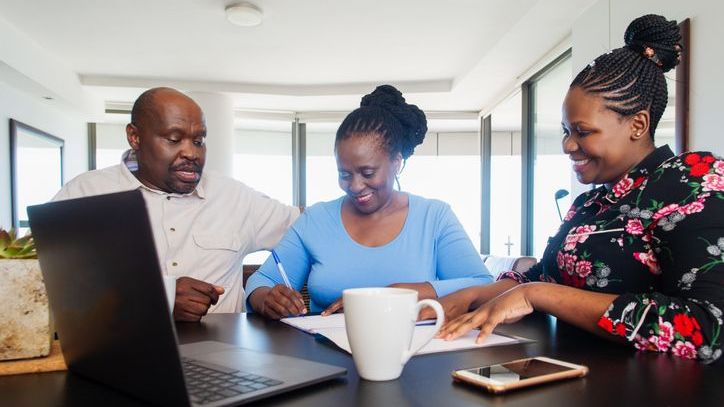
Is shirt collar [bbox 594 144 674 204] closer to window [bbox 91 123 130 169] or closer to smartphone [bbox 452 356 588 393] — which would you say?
smartphone [bbox 452 356 588 393]

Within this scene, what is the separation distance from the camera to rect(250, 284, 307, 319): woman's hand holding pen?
3.90 feet

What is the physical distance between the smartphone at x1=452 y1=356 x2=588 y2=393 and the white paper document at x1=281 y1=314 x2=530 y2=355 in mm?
92

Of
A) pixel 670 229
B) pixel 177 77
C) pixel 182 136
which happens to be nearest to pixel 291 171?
A: pixel 177 77

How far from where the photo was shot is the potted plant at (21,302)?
752 mm

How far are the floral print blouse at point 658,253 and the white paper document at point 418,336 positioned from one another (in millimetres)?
174

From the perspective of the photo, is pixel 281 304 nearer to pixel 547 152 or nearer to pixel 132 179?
pixel 132 179

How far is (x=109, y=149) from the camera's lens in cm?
681

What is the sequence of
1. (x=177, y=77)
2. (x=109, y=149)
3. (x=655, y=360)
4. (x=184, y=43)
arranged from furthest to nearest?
(x=109, y=149), (x=177, y=77), (x=184, y=43), (x=655, y=360)

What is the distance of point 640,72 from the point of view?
1.20 meters

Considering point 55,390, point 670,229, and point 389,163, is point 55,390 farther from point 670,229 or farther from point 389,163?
point 389,163

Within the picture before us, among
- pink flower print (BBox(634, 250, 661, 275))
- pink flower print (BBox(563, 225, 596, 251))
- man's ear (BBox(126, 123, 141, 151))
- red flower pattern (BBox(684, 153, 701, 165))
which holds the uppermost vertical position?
man's ear (BBox(126, 123, 141, 151))

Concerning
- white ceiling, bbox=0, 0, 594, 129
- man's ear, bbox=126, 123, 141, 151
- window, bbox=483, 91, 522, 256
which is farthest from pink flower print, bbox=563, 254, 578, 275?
window, bbox=483, 91, 522, 256

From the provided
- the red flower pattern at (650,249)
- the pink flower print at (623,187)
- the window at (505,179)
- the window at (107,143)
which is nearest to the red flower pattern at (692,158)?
the red flower pattern at (650,249)

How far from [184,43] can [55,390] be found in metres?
4.30
